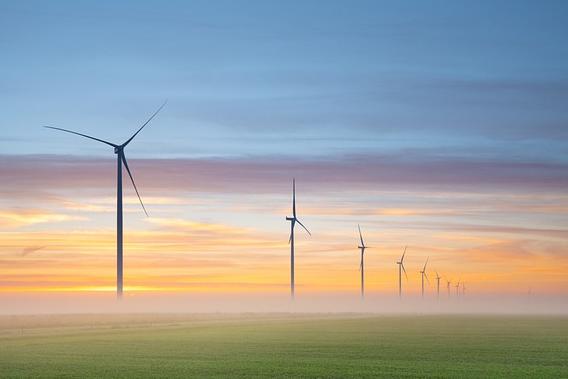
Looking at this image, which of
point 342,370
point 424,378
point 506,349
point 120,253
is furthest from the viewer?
point 120,253

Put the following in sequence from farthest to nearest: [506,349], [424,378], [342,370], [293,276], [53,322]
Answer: [293,276] < [53,322] < [506,349] < [342,370] < [424,378]

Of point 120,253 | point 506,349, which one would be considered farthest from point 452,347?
point 120,253

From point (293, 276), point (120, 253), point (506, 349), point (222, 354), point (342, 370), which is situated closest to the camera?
point (342, 370)

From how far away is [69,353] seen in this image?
63.0m

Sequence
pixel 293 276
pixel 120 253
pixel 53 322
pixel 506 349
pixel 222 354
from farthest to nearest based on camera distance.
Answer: pixel 293 276
pixel 53 322
pixel 120 253
pixel 506 349
pixel 222 354

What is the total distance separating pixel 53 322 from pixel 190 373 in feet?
312

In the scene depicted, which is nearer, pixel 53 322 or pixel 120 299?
pixel 120 299

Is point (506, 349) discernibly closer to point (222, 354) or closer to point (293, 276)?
point (222, 354)

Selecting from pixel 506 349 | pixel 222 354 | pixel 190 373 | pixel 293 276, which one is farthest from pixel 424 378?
pixel 293 276

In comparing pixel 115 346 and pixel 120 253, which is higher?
pixel 120 253

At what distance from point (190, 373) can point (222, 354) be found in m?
14.6

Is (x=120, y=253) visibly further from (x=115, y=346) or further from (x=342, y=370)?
(x=342, y=370)

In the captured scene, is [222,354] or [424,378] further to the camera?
[222,354]

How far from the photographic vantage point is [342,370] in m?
49.5
